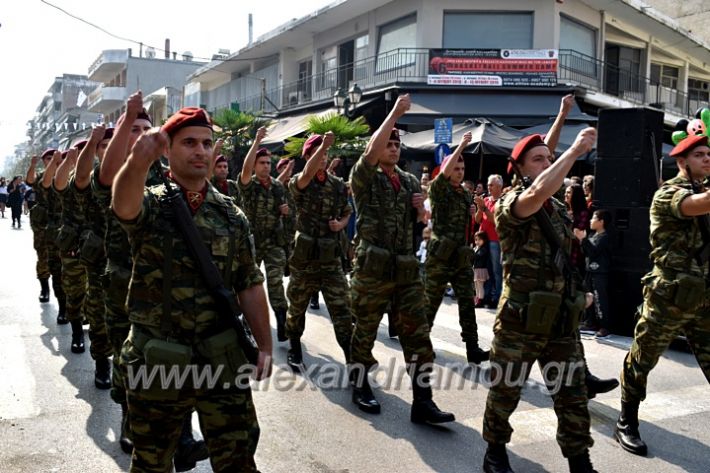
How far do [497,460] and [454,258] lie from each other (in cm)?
292

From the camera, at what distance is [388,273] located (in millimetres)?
4934

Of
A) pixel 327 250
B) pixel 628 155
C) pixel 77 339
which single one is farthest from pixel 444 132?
pixel 77 339

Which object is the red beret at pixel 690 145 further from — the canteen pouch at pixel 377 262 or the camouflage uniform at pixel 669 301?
the canteen pouch at pixel 377 262

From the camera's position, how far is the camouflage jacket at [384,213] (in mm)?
4969

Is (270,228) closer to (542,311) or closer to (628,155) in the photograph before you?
(542,311)

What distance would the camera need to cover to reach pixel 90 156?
4496mm

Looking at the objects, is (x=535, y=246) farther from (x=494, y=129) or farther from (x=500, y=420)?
(x=494, y=129)

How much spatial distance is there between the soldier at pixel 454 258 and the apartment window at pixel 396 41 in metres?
14.9

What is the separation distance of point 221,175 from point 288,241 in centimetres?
123

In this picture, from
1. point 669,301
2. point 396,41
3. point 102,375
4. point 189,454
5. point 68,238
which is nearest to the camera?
point 189,454

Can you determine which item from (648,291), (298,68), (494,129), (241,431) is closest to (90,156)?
(241,431)

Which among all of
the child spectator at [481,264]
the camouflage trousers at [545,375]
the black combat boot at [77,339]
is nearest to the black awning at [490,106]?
the child spectator at [481,264]

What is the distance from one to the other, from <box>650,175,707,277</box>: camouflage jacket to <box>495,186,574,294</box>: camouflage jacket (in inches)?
40.0

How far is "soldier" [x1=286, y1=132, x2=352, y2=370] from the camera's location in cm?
604
